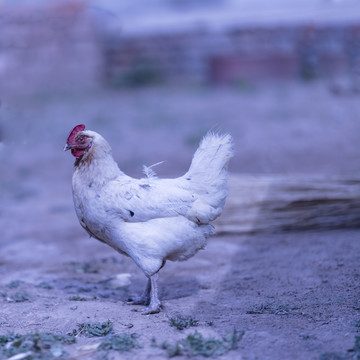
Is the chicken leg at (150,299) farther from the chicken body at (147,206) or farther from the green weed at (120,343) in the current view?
the green weed at (120,343)

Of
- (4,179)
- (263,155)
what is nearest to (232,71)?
(263,155)

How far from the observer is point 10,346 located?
293 centimetres

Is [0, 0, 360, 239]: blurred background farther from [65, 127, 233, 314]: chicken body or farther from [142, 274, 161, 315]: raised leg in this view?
[142, 274, 161, 315]: raised leg

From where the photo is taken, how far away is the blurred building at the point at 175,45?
53.9 ft

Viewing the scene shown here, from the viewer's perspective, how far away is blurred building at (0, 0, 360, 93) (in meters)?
16.4

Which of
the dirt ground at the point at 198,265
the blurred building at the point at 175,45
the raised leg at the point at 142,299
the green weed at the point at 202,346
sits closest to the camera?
the green weed at the point at 202,346

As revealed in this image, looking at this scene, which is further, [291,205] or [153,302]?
[291,205]

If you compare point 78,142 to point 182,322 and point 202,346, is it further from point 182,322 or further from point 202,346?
point 202,346

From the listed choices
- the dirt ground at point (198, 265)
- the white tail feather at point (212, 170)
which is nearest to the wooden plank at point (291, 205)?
the dirt ground at point (198, 265)

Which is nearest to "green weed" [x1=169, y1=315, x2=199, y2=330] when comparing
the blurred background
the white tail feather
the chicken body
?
the chicken body

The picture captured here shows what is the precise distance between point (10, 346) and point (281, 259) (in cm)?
253

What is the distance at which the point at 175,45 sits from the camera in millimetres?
18172

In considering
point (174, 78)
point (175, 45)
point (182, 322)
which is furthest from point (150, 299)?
point (175, 45)

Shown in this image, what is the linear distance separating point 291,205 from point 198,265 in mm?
1160
